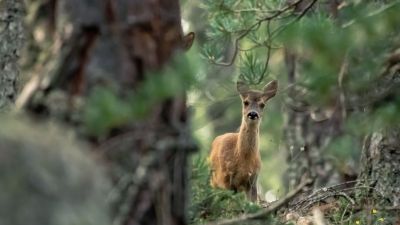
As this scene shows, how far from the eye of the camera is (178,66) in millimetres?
4445

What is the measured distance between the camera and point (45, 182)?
12.5ft

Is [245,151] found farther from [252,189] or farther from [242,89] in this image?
[252,189]

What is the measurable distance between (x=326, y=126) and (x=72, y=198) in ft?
38.5

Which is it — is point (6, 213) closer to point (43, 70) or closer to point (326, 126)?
point (43, 70)

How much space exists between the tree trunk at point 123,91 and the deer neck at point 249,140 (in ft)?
25.7

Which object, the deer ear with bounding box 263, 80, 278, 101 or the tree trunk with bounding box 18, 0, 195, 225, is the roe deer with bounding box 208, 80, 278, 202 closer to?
the deer ear with bounding box 263, 80, 278, 101

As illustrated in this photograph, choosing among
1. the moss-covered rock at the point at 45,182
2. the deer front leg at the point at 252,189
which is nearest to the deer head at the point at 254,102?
the deer front leg at the point at 252,189

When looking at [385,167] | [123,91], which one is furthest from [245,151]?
[123,91]

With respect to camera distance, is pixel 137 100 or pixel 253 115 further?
pixel 253 115

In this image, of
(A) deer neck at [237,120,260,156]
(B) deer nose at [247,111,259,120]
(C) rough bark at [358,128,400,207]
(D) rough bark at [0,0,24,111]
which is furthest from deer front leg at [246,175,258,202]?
(D) rough bark at [0,0,24,111]

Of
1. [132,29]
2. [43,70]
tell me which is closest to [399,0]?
[132,29]

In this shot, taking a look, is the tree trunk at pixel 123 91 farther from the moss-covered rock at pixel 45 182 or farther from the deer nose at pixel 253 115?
the deer nose at pixel 253 115

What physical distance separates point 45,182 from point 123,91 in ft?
3.95

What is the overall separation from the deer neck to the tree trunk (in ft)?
25.7
